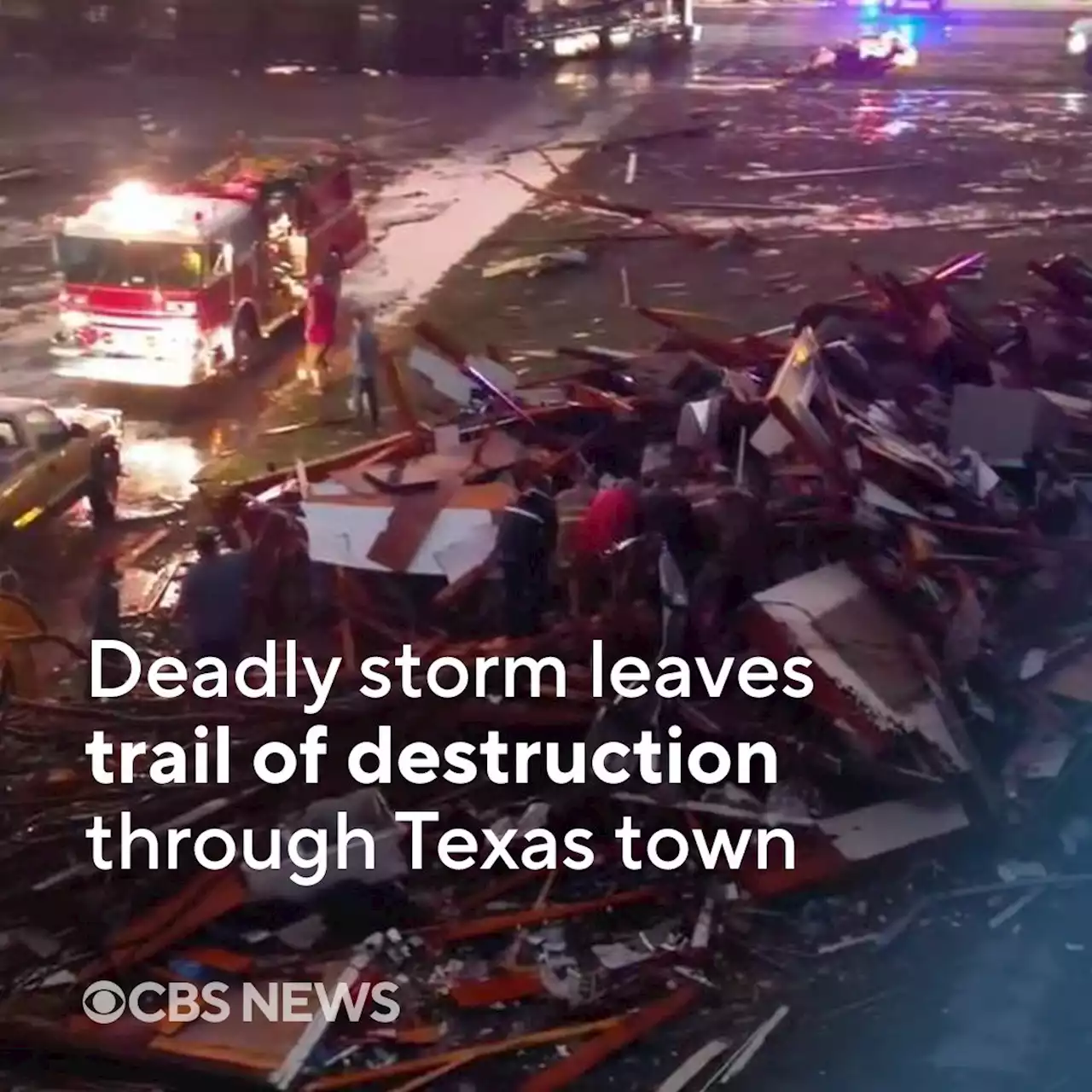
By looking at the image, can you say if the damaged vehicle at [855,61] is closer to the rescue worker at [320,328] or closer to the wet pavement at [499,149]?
the wet pavement at [499,149]

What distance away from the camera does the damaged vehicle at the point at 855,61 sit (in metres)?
43.9

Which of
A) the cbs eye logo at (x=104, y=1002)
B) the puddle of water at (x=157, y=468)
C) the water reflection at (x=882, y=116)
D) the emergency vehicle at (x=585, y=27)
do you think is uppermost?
the emergency vehicle at (x=585, y=27)

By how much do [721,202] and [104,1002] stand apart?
2353 centimetres

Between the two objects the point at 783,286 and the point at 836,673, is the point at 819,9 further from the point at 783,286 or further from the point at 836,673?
the point at 836,673

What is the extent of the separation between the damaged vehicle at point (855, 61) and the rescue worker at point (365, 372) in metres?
29.2

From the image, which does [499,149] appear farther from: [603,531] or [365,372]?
[603,531]

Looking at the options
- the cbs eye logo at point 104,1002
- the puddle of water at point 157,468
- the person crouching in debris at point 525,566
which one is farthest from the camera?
the puddle of water at point 157,468

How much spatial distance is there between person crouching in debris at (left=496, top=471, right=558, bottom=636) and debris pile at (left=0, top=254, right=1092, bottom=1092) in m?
0.13

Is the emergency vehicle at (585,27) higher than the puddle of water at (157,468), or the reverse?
the emergency vehicle at (585,27)

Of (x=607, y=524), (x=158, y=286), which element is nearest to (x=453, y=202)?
(x=158, y=286)

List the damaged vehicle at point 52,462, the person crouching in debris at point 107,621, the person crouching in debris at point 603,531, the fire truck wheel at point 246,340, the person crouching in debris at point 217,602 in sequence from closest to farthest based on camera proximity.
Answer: the person crouching in debris at point 603,531, the person crouching in debris at point 217,602, the person crouching in debris at point 107,621, the damaged vehicle at point 52,462, the fire truck wheel at point 246,340

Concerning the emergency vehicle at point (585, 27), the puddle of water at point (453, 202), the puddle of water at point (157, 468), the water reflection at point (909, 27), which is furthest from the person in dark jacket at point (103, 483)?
the water reflection at point (909, 27)

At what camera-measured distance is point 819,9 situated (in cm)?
5969

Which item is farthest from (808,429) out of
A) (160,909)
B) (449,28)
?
(449,28)
